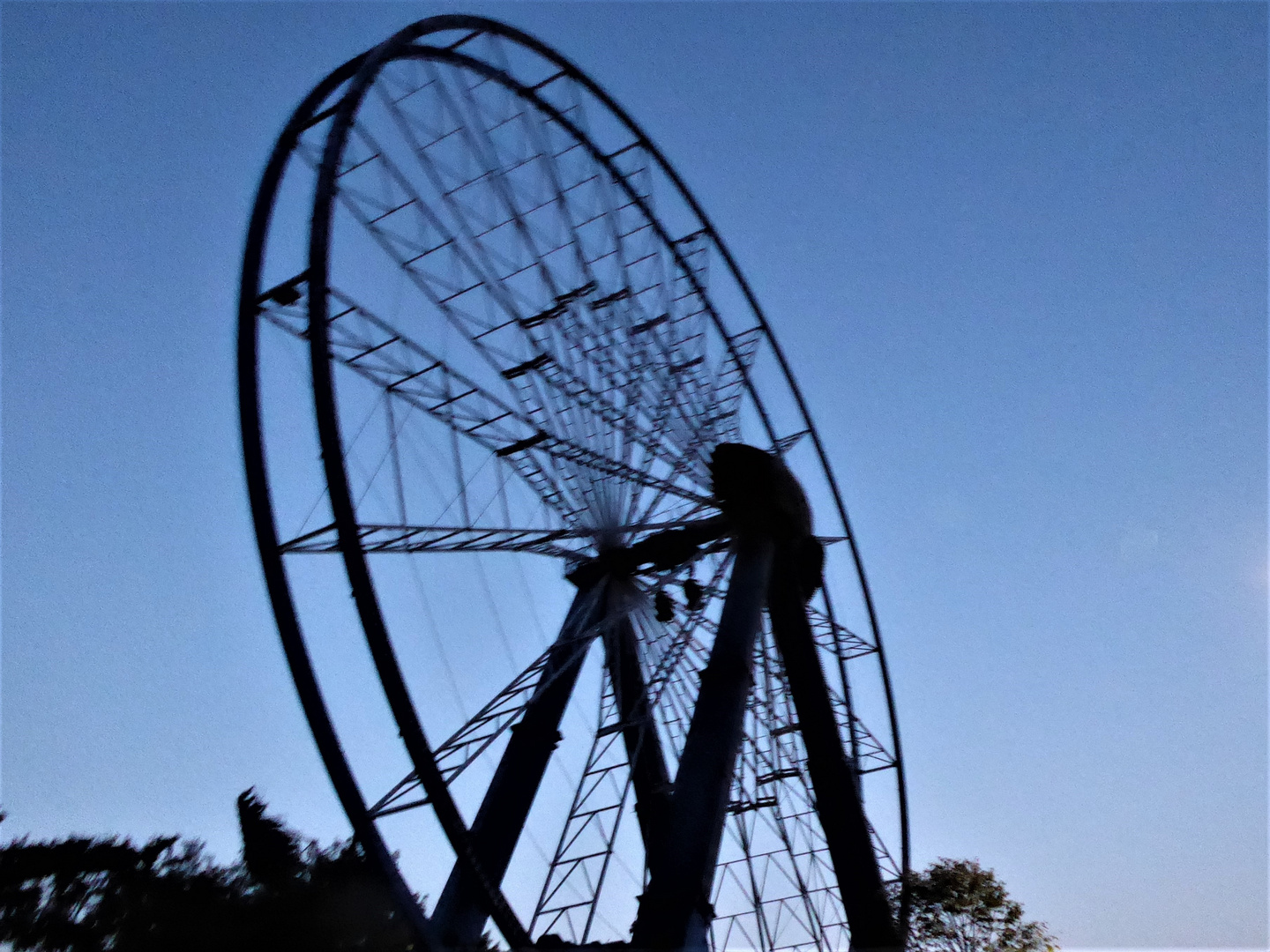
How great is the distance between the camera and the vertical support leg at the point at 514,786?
43.1ft

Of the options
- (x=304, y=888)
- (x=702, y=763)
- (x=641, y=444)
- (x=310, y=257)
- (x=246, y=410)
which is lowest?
(x=304, y=888)

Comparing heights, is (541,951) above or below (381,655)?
below

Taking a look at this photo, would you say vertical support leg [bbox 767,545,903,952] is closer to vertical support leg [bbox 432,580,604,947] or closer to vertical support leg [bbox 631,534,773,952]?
vertical support leg [bbox 631,534,773,952]

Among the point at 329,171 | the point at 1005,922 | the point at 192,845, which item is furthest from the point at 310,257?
the point at 1005,922

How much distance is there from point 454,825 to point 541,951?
79.1 inches

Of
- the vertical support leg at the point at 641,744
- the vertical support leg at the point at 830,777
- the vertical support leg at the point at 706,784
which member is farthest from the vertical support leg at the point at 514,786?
the vertical support leg at the point at 830,777

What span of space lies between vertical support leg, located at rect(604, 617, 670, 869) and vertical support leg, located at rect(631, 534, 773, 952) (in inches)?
76.7

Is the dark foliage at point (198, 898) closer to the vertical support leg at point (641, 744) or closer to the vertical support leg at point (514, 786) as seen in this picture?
the vertical support leg at point (514, 786)

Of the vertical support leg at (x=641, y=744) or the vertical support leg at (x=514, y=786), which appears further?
the vertical support leg at (x=641, y=744)

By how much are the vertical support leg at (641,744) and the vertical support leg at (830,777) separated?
2723 mm

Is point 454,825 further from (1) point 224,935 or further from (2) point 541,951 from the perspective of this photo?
(1) point 224,935

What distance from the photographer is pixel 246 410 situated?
1172 centimetres

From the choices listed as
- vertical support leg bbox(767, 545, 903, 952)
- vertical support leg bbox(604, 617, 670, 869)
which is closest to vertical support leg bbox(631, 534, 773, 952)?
vertical support leg bbox(767, 545, 903, 952)

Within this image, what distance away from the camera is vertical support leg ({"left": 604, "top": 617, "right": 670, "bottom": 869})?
59.3 ft
